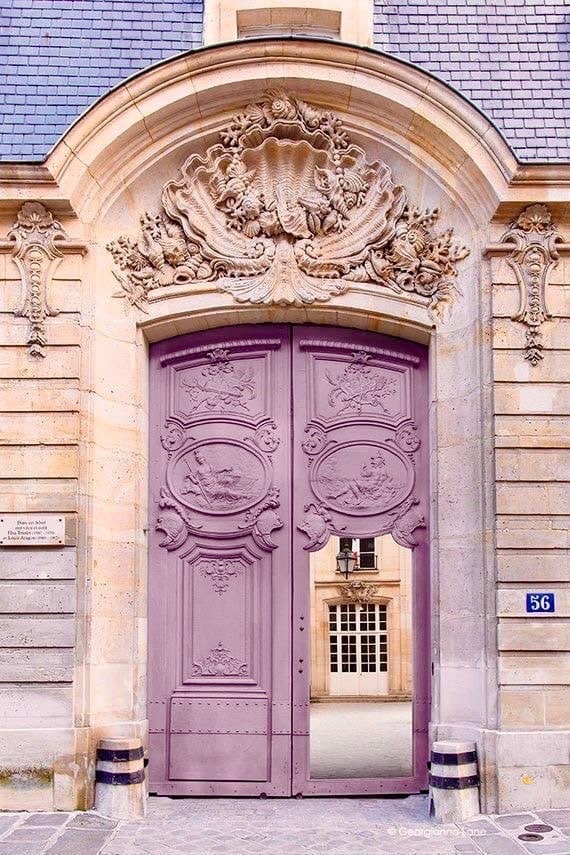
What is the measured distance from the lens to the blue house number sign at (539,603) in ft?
21.8

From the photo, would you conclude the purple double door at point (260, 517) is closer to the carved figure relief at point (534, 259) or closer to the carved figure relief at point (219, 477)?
the carved figure relief at point (219, 477)

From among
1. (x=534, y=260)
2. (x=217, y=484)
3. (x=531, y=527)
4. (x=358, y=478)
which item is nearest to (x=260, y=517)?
(x=217, y=484)

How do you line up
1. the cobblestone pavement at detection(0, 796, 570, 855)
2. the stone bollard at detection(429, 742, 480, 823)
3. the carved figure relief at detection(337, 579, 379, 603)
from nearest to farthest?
the cobblestone pavement at detection(0, 796, 570, 855) → the stone bollard at detection(429, 742, 480, 823) → the carved figure relief at detection(337, 579, 379, 603)

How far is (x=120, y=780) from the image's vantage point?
6.47 m

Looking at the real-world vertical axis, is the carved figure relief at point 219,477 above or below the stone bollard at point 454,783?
above

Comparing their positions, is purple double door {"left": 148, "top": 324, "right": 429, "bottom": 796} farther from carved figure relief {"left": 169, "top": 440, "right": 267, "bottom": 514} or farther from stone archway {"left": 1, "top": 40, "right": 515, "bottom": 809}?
stone archway {"left": 1, "top": 40, "right": 515, "bottom": 809}

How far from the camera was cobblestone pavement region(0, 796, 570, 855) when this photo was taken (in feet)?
19.1

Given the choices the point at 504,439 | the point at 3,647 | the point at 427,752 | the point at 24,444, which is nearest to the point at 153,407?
the point at 24,444

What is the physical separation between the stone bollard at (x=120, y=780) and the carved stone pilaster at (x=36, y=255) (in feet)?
8.06

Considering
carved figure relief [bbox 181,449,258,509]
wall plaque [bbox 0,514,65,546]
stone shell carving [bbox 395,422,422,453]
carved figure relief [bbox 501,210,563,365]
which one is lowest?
wall plaque [bbox 0,514,65,546]

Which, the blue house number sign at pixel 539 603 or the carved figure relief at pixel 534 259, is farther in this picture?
the carved figure relief at pixel 534 259

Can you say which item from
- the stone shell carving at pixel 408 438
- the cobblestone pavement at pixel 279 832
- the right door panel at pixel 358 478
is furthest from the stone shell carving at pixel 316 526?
the cobblestone pavement at pixel 279 832

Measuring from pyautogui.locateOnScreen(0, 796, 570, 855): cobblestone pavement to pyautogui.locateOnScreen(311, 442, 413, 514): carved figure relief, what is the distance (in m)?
1.91

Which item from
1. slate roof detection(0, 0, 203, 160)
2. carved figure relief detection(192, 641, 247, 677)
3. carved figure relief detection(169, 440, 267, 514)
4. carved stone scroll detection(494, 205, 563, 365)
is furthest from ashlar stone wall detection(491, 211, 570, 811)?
slate roof detection(0, 0, 203, 160)
